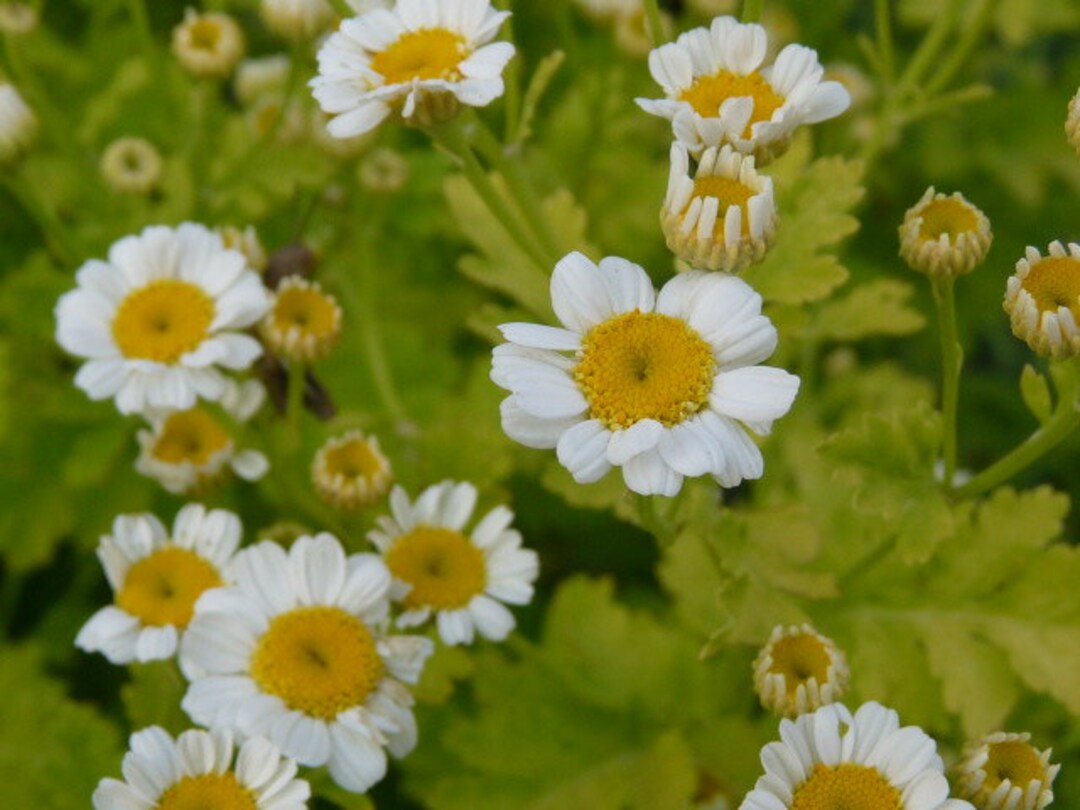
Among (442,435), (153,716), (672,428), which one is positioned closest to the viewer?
(672,428)

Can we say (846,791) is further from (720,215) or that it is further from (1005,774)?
(720,215)

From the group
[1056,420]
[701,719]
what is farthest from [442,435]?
[1056,420]

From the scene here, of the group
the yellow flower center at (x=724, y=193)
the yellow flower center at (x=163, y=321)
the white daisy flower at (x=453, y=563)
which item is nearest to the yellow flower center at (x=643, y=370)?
the yellow flower center at (x=724, y=193)

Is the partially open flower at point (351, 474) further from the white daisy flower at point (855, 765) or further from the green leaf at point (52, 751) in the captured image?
the white daisy flower at point (855, 765)

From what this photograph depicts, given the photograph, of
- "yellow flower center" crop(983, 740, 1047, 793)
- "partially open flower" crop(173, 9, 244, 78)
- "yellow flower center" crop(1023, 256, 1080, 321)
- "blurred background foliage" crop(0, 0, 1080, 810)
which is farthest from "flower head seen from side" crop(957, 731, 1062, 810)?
"partially open flower" crop(173, 9, 244, 78)

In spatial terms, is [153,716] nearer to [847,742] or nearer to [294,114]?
[847,742]

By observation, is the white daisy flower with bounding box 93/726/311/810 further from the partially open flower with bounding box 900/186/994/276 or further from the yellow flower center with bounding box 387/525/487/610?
the partially open flower with bounding box 900/186/994/276
